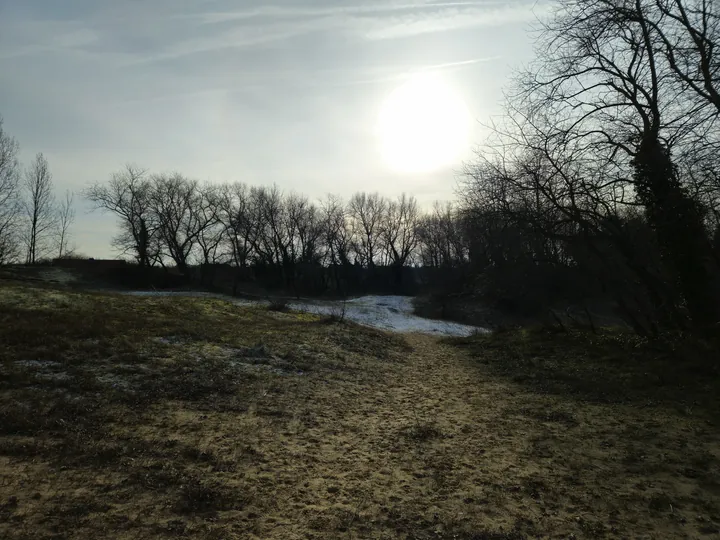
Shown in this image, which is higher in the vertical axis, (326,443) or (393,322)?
(393,322)

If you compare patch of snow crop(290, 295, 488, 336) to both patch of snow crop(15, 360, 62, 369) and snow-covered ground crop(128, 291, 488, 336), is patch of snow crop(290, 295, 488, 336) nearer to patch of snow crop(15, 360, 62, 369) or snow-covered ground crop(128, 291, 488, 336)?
snow-covered ground crop(128, 291, 488, 336)

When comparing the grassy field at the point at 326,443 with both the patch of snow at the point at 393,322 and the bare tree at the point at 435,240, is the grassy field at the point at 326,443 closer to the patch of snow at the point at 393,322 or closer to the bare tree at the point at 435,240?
the patch of snow at the point at 393,322

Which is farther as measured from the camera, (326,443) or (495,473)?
(326,443)

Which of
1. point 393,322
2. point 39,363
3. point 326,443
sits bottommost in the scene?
point 326,443

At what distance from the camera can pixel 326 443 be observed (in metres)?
6.20

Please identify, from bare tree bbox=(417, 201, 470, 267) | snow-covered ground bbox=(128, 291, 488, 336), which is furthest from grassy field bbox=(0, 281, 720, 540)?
bare tree bbox=(417, 201, 470, 267)

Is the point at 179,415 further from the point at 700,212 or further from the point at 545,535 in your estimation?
the point at 700,212

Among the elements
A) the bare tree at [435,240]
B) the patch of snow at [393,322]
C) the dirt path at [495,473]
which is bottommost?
the dirt path at [495,473]

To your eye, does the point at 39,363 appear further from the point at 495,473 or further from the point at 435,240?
the point at 435,240

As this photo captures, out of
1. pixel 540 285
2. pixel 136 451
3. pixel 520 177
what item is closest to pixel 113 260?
pixel 540 285

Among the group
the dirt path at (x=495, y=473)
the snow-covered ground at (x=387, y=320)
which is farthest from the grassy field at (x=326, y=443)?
the snow-covered ground at (x=387, y=320)

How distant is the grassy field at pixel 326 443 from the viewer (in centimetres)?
404

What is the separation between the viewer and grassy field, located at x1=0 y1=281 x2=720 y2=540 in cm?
404

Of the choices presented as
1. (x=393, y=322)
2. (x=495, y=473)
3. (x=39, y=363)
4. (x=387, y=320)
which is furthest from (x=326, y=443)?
(x=387, y=320)
